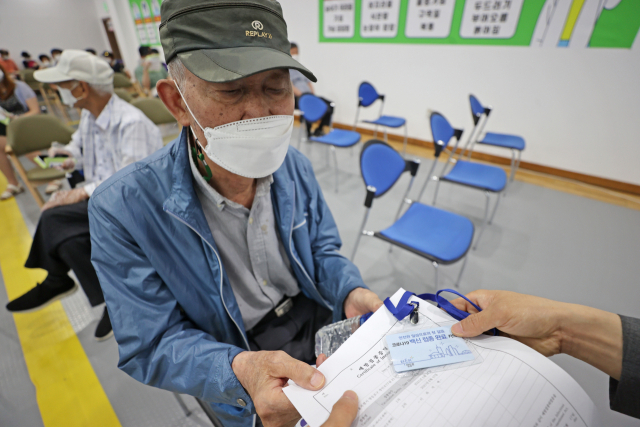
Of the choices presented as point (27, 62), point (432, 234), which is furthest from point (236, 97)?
point (27, 62)

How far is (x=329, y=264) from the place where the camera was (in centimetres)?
105

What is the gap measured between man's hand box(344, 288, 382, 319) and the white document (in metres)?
0.28

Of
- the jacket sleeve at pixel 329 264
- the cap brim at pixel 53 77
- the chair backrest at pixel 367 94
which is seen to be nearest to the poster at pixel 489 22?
the chair backrest at pixel 367 94

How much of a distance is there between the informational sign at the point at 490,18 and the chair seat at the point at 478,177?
2.10 metres

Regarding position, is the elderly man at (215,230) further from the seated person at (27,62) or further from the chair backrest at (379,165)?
the seated person at (27,62)

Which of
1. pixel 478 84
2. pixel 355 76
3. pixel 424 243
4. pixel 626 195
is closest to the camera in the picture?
pixel 424 243

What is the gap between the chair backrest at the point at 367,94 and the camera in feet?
13.9

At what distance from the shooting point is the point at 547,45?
3.13m

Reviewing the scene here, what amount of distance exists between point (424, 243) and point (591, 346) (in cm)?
96

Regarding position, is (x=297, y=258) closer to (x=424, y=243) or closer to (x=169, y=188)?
(x=169, y=188)

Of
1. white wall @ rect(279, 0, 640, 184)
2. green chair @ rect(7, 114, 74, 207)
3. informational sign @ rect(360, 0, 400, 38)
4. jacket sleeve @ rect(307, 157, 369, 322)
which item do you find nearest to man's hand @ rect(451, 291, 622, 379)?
jacket sleeve @ rect(307, 157, 369, 322)

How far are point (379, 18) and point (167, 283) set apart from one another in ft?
15.8

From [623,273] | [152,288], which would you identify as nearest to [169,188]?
[152,288]

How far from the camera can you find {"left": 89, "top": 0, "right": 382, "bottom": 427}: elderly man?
615mm
